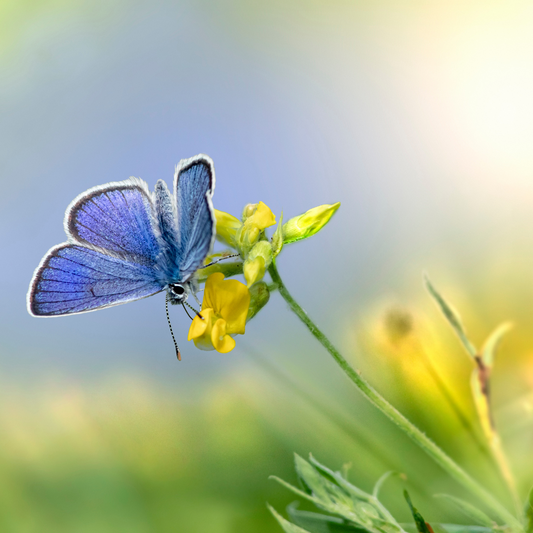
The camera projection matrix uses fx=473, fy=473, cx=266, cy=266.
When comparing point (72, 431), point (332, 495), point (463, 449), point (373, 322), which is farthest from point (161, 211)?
point (72, 431)

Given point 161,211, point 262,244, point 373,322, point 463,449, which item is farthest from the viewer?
point 373,322

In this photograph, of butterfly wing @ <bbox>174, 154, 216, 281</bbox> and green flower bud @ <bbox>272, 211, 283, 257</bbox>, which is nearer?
butterfly wing @ <bbox>174, 154, 216, 281</bbox>

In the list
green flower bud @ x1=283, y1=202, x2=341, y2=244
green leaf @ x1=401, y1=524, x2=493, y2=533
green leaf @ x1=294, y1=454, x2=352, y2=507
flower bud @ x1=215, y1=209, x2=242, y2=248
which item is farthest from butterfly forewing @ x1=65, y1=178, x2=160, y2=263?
green leaf @ x1=401, y1=524, x2=493, y2=533

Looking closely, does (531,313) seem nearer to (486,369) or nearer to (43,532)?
(486,369)

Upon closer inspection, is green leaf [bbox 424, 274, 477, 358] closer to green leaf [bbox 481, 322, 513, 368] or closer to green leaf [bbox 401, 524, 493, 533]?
green leaf [bbox 481, 322, 513, 368]

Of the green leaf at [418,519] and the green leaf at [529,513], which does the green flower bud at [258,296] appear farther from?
the green leaf at [529,513]

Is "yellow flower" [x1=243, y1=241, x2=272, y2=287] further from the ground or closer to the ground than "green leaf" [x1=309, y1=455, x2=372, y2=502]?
further from the ground
